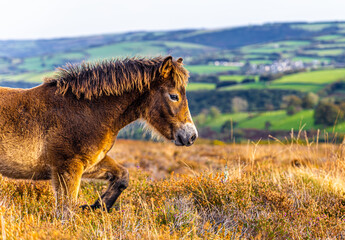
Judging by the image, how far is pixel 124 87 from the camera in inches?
199

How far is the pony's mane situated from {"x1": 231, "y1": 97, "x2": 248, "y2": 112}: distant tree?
257 feet

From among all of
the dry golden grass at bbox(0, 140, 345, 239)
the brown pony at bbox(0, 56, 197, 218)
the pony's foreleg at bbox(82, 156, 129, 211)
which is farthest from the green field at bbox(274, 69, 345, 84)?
the pony's foreleg at bbox(82, 156, 129, 211)

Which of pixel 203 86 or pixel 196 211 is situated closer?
pixel 196 211

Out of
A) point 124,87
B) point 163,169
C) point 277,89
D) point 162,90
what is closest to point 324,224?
point 162,90

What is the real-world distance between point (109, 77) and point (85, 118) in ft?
2.41

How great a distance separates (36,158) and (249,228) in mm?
3071

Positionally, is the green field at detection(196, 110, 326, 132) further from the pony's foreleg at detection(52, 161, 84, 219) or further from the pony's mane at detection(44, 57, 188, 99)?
the pony's foreleg at detection(52, 161, 84, 219)

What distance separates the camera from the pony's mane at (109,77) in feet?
16.4

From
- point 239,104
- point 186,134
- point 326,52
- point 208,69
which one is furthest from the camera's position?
point 326,52

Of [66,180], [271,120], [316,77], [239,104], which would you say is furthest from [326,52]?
[66,180]

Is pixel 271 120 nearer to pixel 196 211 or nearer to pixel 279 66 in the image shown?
pixel 196 211

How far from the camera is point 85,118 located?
4.86 meters

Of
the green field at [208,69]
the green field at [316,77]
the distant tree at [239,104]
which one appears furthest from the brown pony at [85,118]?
the green field at [208,69]

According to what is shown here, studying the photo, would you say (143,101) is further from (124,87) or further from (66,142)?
(66,142)
